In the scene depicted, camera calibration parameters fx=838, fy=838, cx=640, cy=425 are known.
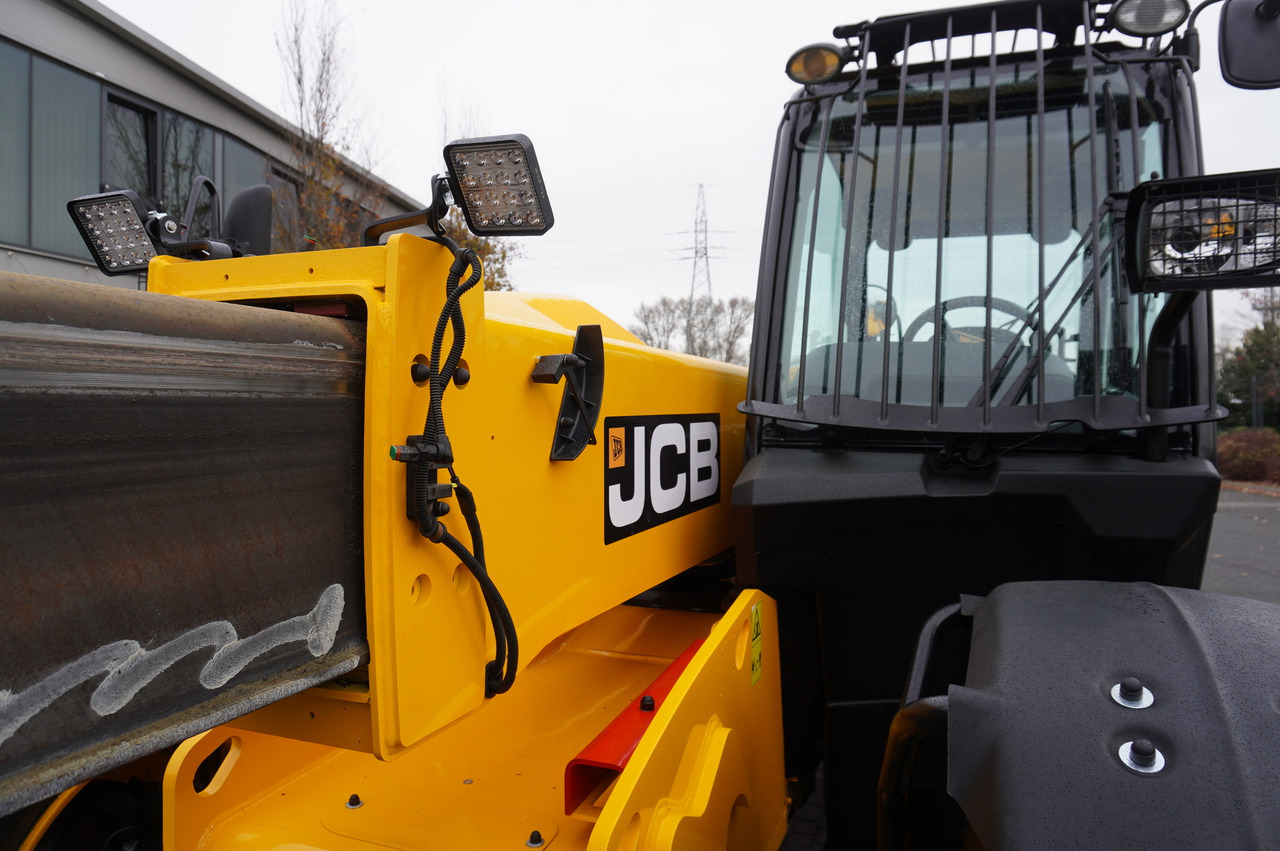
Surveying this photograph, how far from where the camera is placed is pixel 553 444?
5.38ft

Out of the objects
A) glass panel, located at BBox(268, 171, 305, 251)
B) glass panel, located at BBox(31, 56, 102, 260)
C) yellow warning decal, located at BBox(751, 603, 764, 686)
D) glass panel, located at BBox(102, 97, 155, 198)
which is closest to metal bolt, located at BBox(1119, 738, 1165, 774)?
yellow warning decal, located at BBox(751, 603, 764, 686)

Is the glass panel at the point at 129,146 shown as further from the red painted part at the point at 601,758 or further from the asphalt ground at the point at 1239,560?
the red painted part at the point at 601,758

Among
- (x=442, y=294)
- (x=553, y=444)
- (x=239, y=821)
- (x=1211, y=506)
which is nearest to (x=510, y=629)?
(x=553, y=444)

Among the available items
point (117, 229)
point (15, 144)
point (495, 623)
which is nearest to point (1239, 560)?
point (495, 623)

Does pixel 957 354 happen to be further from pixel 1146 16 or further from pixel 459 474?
pixel 459 474

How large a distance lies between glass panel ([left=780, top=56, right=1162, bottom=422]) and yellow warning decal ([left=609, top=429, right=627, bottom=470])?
0.60 m

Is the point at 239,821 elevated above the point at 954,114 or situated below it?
below

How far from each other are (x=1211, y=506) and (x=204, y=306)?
6.72 feet

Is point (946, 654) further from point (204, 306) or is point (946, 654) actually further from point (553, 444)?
point (204, 306)

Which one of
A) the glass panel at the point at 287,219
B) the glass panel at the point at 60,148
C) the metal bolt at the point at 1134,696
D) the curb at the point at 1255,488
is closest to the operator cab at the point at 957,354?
the metal bolt at the point at 1134,696

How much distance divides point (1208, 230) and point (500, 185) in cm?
132

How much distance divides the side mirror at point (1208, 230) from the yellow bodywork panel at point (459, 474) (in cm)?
110

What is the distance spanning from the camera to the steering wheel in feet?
7.14

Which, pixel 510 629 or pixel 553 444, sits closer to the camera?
pixel 510 629
